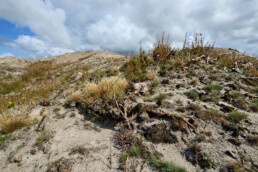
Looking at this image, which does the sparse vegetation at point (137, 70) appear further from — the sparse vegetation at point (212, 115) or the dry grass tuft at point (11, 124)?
the dry grass tuft at point (11, 124)

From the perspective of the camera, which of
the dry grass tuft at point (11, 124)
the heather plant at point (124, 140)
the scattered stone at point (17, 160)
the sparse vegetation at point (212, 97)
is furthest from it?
the sparse vegetation at point (212, 97)

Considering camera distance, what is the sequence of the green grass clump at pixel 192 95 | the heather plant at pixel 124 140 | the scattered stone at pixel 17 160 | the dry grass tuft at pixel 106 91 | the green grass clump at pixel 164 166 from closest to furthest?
1. the green grass clump at pixel 164 166
2. the scattered stone at pixel 17 160
3. the heather plant at pixel 124 140
4. the green grass clump at pixel 192 95
5. the dry grass tuft at pixel 106 91

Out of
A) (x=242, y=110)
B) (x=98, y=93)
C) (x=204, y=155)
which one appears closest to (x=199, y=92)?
(x=242, y=110)

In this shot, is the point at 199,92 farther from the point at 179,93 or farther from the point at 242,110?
the point at 242,110

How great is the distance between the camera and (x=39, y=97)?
197 inches

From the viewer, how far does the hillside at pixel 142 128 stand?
2.17 meters

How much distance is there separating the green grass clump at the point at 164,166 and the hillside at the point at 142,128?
0.01 metres

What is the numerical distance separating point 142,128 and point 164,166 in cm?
90

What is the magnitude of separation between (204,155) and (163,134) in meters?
0.77

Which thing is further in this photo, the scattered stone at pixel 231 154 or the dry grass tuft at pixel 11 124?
the dry grass tuft at pixel 11 124

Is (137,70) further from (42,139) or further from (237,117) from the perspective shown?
(42,139)

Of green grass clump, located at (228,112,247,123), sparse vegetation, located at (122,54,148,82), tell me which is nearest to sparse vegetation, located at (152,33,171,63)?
sparse vegetation, located at (122,54,148,82)

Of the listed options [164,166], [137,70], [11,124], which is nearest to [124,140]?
[164,166]

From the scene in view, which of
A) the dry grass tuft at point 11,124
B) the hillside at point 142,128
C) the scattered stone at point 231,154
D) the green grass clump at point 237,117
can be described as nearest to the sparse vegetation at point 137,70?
the hillside at point 142,128
